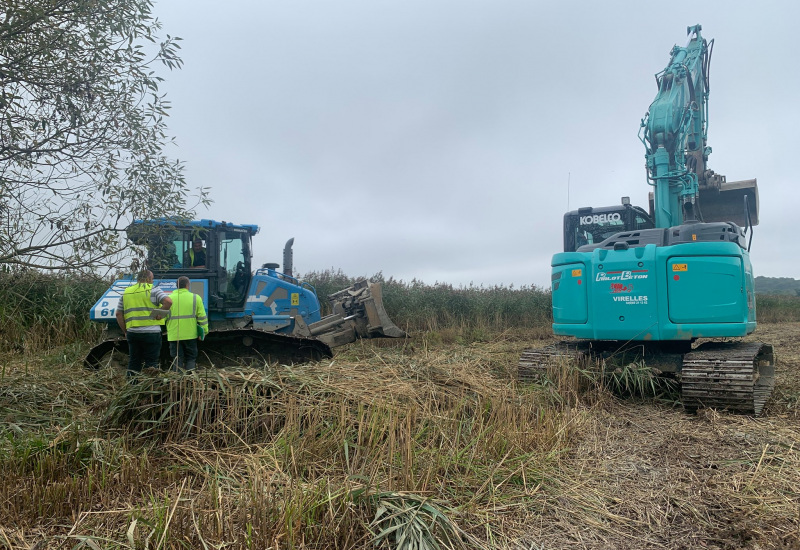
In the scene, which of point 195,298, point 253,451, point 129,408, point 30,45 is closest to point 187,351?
point 195,298

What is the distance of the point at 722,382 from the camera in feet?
18.9

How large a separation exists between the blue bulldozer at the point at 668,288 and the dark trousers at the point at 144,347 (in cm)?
463

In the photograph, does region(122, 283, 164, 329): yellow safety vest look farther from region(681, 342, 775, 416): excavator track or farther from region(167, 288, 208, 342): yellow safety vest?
region(681, 342, 775, 416): excavator track

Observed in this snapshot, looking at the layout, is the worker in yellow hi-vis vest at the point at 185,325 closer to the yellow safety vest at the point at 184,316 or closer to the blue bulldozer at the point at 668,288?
the yellow safety vest at the point at 184,316

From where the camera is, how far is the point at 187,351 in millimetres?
7250

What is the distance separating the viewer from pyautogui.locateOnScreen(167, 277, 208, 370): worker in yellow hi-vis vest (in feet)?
23.0

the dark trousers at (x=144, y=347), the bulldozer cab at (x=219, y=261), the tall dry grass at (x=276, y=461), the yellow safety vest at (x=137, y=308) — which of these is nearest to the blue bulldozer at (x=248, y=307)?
the bulldozer cab at (x=219, y=261)

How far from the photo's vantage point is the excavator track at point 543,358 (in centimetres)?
680

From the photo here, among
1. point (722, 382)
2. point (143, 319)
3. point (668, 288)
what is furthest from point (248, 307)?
point (722, 382)

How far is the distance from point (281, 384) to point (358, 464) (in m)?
1.35

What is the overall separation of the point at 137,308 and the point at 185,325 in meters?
0.61

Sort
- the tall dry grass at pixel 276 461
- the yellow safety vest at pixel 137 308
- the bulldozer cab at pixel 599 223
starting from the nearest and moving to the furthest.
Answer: the tall dry grass at pixel 276 461 < the yellow safety vest at pixel 137 308 < the bulldozer cab at pixel 599 223

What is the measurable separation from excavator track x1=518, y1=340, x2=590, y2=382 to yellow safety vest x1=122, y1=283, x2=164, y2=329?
185 inches

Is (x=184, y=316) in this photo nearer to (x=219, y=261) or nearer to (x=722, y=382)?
(x=219, y=261)
